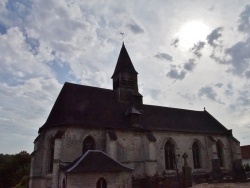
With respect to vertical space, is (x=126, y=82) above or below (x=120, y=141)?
above

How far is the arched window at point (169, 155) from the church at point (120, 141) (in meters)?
0.10

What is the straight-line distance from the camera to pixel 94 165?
16.1m

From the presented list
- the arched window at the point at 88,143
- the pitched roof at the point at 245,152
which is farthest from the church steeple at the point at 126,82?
the pitched roof at the point at 245,152

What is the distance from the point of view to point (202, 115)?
102 ft

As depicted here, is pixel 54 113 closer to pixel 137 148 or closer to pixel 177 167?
pixel 137 148

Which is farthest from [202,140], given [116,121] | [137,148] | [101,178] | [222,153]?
[101,178]

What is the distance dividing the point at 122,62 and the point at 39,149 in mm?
13013

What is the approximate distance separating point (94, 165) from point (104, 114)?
6.78m

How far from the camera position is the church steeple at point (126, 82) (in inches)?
1003

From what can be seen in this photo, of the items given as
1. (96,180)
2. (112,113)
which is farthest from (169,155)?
(96,180)

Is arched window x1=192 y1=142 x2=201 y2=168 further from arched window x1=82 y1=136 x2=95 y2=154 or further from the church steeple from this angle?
arched window x1=82 y1=136 x2=95 y2=154

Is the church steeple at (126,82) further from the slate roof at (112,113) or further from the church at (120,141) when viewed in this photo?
the slate roof at (112,113)

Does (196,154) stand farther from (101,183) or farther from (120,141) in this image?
(101,183)

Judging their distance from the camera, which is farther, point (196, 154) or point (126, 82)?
point (196, 154)
